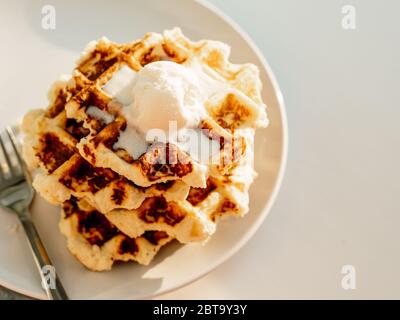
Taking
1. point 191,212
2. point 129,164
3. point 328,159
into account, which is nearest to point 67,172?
point 129,164

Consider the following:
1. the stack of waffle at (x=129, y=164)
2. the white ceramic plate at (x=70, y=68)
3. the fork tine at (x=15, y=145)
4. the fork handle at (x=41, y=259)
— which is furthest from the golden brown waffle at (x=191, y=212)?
the fork tine at (x=15, y=145)

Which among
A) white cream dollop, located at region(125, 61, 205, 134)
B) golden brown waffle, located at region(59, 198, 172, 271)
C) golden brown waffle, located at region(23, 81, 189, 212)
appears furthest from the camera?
golden brown waffle, located at region(59, 198, 172, 271)

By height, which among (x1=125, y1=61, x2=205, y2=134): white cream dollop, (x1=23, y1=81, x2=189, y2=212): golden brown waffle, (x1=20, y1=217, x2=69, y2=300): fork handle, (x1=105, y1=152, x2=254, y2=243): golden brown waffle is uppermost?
(x1=125, y1=61, x2=205, y2=134): white cream dollop

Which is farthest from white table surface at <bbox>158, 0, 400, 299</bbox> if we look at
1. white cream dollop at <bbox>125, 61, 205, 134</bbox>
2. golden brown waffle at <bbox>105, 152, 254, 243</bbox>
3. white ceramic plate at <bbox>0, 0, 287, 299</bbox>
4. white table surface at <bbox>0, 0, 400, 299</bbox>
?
white cream dollop at <bbox>125, 61, 205, 134</bbox>

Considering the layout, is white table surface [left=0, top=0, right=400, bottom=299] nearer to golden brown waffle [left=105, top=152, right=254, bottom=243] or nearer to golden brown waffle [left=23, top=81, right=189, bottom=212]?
golden brown waffle [left=105, top=152, right=254, bottom=243]

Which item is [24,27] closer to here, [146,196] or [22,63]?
[22,63]
